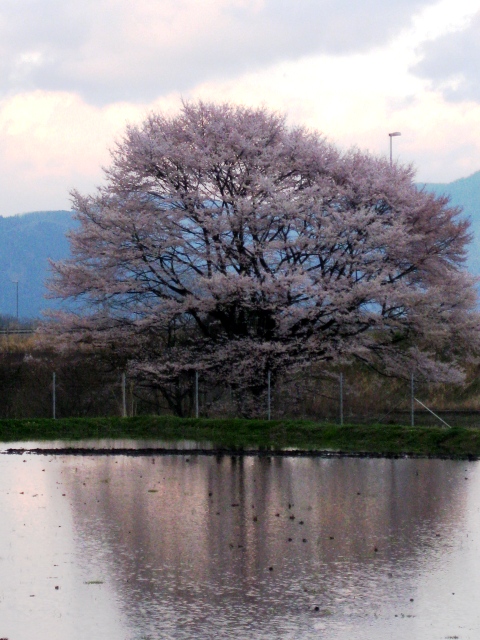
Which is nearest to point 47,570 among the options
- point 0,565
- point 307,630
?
point 0,565

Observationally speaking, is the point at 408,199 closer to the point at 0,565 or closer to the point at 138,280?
the point at 138,280

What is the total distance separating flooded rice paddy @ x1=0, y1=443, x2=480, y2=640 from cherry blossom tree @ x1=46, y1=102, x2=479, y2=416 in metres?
16.2

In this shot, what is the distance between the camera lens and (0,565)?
10.9 meters

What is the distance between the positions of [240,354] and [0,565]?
24.6 meters

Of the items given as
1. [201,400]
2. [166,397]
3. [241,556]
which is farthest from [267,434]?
[241,556]

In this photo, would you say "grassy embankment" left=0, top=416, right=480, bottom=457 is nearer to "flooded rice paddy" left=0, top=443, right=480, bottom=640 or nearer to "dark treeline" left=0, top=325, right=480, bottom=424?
"dark treeline" left=0, top=325, right=480, bottom=424

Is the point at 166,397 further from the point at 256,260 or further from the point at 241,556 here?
the point at 241,556

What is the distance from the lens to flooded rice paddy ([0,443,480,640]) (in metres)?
8.56

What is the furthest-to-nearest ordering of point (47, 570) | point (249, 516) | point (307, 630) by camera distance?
point (249, 516) < point (47, 570) < point (307, 630)

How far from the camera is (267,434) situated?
28734 mm

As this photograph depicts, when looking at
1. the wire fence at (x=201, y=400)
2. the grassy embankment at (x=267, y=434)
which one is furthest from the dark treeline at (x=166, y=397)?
the grassy embankment at (x=267, y=434)

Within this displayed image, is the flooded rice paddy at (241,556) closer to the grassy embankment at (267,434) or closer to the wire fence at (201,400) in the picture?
the grassy embankment at (267,434)

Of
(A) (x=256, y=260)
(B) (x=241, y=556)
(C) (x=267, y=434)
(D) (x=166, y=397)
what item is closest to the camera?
(B) (x=241, y=556)

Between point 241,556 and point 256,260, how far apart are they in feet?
82.0
